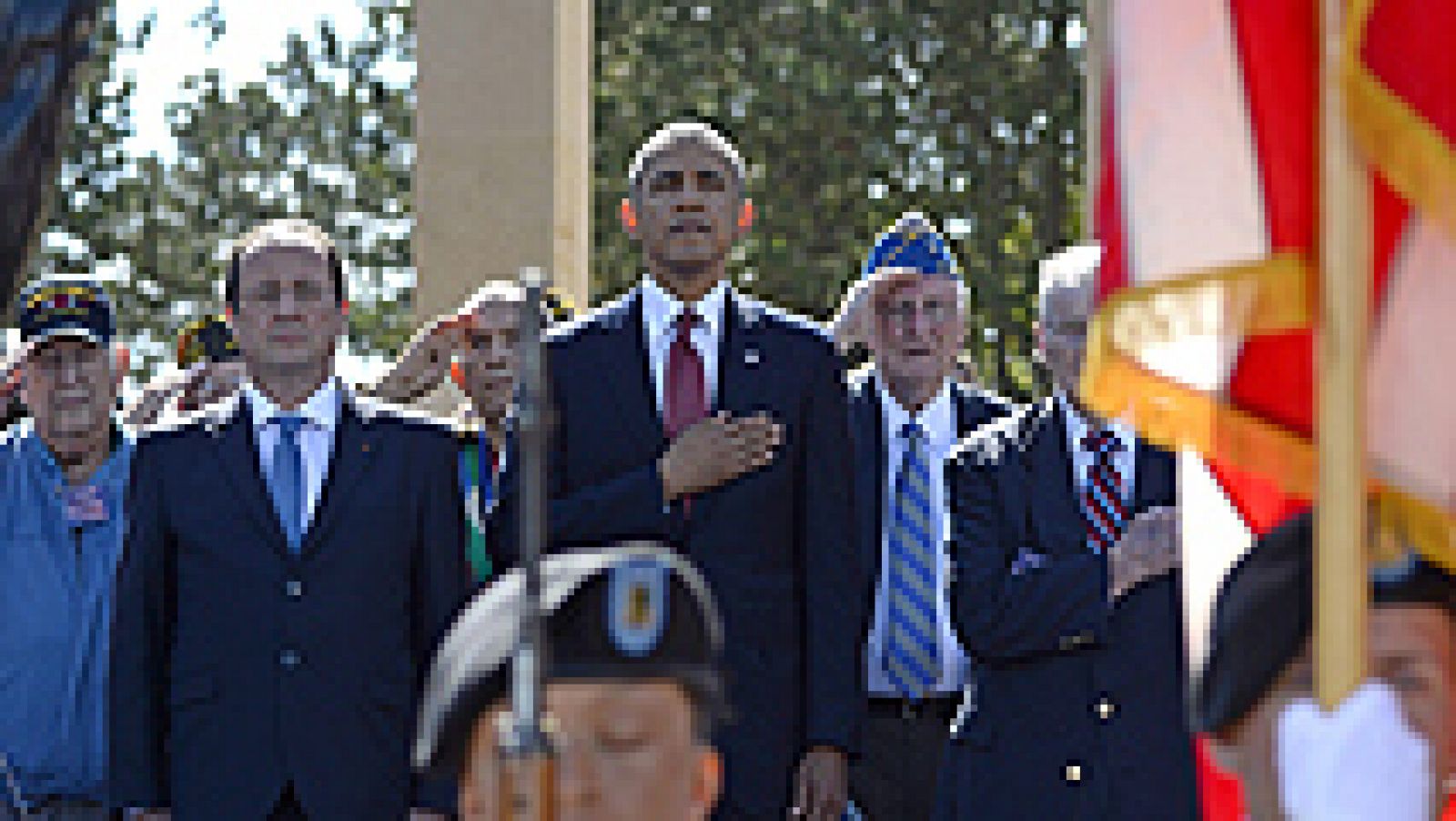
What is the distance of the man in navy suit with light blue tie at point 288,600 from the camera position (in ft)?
26.3

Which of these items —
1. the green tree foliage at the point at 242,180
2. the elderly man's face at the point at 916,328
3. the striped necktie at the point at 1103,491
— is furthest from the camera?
the green tree foliage at the point at 242,180

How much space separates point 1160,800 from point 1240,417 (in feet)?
11.1

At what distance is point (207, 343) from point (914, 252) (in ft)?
7.55

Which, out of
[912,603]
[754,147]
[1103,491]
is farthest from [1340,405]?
[754,147]

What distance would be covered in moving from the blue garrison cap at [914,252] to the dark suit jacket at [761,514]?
1.54 meters

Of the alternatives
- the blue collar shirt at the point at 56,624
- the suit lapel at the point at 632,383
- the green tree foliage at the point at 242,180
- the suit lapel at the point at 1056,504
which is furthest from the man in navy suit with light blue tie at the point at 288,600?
the green tree foliage at the point at 242,180

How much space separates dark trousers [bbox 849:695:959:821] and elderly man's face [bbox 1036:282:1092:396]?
1.16 metres

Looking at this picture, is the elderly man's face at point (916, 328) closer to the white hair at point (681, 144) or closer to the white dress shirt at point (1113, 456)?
the white dress shirt at point (1113, 456)

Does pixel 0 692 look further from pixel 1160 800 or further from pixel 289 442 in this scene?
pixel 1160 800

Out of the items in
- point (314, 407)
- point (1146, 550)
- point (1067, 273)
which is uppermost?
point (1067, 273)

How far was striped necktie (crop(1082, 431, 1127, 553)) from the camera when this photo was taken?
8344 mm

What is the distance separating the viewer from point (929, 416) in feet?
31.3

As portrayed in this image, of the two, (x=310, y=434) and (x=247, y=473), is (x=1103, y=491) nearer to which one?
(x=310, y=434)

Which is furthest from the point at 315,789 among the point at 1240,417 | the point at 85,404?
the point at 1240,417
